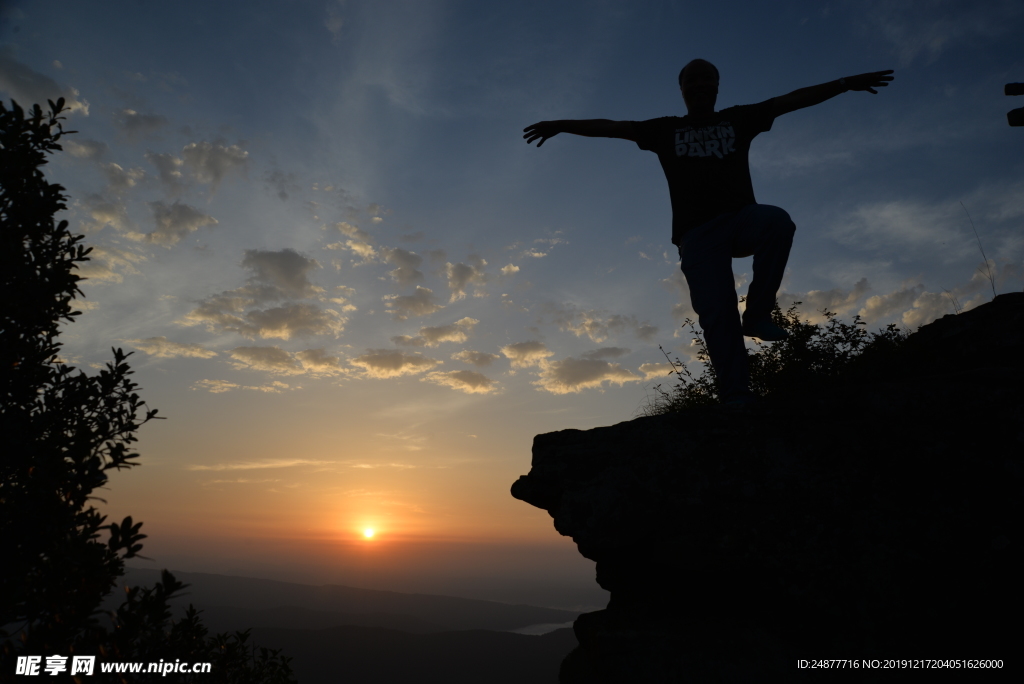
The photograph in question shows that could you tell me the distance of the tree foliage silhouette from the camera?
303cm

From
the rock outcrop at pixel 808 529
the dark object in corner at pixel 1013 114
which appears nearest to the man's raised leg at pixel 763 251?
the rock outcrop at pixel 808 529

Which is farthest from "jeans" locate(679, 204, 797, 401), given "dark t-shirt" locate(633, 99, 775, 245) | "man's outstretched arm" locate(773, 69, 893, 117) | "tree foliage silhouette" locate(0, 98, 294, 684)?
"tree foliage silhouette" locate(0, 98, 294, 684)

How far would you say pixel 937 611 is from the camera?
137 inches

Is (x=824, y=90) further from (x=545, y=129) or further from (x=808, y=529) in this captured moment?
(x=808, y=529)

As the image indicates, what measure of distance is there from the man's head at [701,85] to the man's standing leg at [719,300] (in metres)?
1.32

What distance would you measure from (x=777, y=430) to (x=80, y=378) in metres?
5.88

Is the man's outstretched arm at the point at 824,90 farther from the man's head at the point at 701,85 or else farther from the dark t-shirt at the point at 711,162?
the man's head at the point at 701,85

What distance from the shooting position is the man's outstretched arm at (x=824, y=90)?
4.65 metres

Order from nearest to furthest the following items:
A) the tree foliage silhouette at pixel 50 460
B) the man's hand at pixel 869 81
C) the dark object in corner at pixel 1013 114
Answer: the tree foliage silhouette at pixel 50 460 → the man's hand at pixel 869 81 → the dark object in corner at pixel 1013 114

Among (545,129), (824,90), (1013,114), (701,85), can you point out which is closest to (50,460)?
(545,129)

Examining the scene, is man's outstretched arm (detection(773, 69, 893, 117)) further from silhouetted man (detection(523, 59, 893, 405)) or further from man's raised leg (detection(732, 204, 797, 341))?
man's raised leg (detection(732, 204, 797, 341))

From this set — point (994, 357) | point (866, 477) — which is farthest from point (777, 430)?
point (994, 357)

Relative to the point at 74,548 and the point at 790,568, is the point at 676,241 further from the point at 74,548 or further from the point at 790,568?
the point at 74,548

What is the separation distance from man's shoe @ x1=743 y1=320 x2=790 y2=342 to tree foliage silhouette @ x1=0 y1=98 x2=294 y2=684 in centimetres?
519
